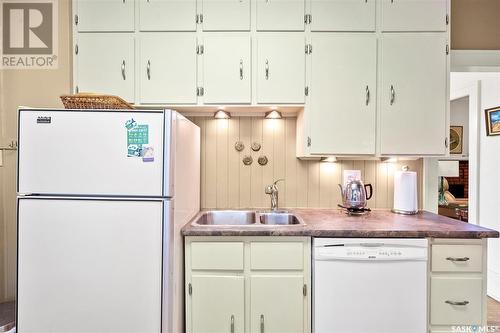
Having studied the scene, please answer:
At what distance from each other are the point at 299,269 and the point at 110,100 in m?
1.45

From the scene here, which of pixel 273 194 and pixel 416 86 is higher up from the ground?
pixel 416 86

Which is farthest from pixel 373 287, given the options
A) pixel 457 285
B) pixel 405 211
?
pixel 405 211

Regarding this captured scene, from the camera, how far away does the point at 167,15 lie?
2.02 m

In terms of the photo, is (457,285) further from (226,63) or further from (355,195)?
(226,63)

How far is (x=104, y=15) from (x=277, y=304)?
7.29ft

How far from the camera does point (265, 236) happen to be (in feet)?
5.61

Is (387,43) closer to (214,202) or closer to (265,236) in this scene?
(265,236)

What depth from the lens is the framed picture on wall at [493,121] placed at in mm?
2949

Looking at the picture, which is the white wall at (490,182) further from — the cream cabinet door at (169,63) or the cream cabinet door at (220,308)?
the cream cabinet door at (169,63)

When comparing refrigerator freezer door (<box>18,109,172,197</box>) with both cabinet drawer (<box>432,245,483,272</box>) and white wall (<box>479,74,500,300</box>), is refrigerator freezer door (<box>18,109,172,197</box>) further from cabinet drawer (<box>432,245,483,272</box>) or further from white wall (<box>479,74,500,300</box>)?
white wall (<box>479,74,500,300</box>)

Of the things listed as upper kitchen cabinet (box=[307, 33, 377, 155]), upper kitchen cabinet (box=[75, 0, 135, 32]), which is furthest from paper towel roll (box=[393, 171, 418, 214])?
upper kitchen cabinet (box=[75, 0, 135, 32])

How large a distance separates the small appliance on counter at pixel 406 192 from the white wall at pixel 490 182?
1.48m

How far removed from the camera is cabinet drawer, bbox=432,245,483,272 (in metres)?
1.70

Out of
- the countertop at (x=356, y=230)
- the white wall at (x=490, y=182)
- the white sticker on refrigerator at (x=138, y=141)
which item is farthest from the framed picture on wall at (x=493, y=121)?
the white sticker on refrigerator at (x=138, y=141)
